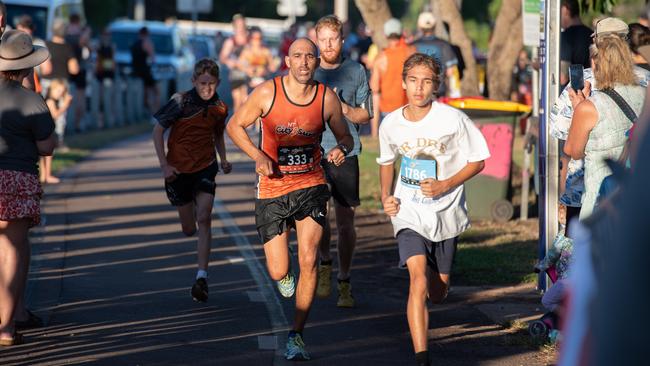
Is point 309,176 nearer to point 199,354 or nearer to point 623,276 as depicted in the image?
point 199,354

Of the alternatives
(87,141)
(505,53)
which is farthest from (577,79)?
(87,141)

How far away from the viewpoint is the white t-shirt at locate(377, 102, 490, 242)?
7.04 meters

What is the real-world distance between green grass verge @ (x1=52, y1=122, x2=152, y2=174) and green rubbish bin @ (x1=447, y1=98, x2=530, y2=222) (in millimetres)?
6957

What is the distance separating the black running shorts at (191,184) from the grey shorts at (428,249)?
8.24ft

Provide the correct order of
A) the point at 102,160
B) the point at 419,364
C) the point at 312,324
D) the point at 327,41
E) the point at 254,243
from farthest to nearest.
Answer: the point at 102,160 < the point at 254,243 < the point at 327,41 < the point at 312,324 < the point at 419,364

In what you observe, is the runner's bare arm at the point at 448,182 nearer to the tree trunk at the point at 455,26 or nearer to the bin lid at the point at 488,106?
the bin lid at the point at 488,106

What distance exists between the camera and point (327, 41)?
8.98 metres

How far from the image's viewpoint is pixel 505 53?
1831cm

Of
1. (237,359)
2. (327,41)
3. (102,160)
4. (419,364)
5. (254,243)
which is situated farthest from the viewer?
(102,160)

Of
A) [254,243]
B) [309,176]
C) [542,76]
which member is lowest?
[254,243]

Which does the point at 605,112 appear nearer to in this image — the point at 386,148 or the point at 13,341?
the point at 386,148

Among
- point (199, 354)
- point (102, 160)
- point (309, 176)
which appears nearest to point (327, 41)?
point (309, 176)

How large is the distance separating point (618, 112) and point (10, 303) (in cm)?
355

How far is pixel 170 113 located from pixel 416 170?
2716mm
